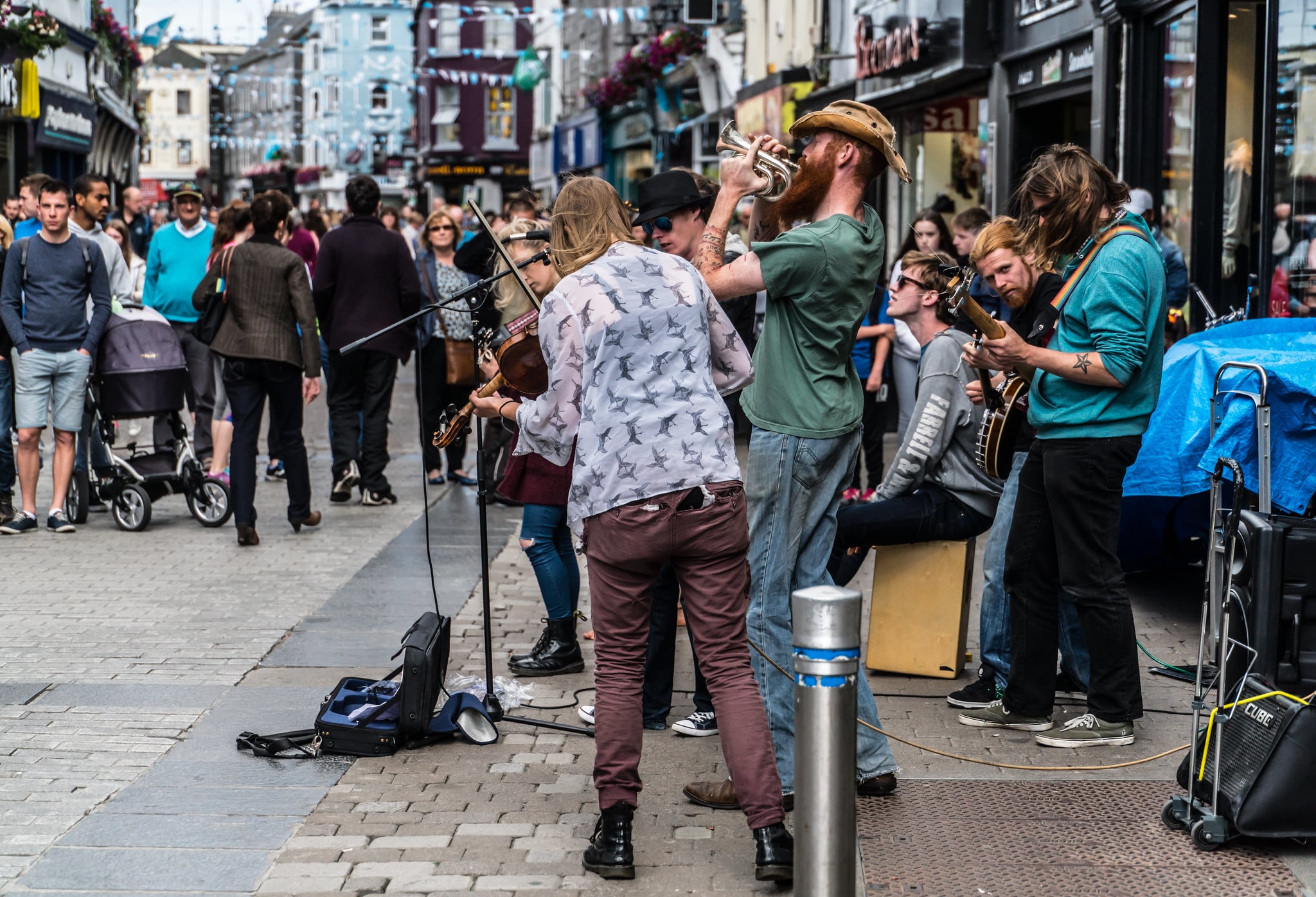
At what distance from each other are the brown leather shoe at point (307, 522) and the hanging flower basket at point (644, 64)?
19720mm

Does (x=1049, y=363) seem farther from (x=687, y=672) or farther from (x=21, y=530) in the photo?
(x=21, y=530)

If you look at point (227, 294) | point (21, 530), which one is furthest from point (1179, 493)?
point (21, 530)

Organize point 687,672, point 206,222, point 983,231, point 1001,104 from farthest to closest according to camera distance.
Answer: point 1001,104
point 206,222
point 687,672
point 983,231

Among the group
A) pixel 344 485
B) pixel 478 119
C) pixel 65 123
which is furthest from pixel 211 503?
pixel 478 119

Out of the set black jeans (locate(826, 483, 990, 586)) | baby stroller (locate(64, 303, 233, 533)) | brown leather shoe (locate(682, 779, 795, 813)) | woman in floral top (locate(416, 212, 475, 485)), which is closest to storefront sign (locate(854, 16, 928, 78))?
woman in floral top (locate(416, 212, 475, 485))

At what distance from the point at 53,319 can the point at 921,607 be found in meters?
5.61

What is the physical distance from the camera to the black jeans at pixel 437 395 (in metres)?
11.3

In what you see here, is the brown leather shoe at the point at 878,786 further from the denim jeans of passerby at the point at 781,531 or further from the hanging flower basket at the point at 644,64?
the hanging flower basket at the point at 644,64

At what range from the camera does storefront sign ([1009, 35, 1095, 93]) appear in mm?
12578

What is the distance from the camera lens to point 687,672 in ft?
20.9

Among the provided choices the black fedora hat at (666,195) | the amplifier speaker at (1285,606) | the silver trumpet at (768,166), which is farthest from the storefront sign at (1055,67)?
the silver trumpet at (768,166)

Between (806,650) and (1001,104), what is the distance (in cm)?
1200

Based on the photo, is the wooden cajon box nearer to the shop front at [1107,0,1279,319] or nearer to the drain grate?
the drain grate

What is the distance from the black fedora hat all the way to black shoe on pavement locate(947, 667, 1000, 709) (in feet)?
6.80
